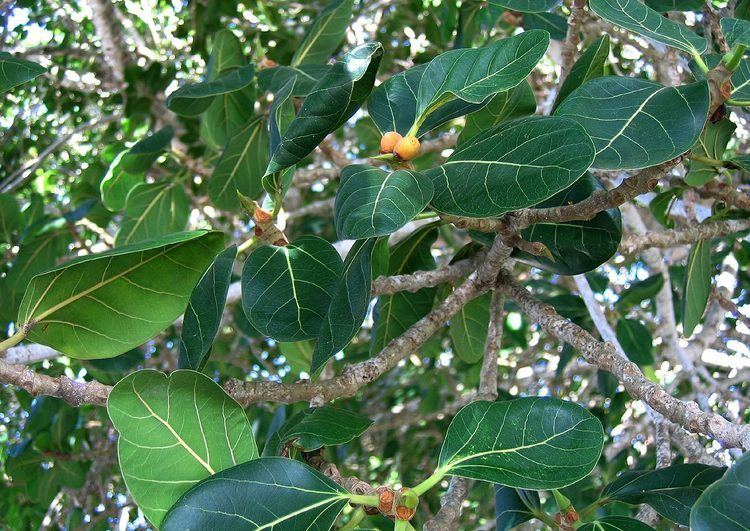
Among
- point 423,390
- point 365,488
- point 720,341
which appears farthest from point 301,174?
point 365,488

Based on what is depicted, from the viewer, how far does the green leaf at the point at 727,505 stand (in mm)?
611

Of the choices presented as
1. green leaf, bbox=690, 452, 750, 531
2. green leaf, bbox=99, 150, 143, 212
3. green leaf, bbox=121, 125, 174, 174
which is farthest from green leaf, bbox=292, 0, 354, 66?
green leaf, bbox=690, 452, 750, 531

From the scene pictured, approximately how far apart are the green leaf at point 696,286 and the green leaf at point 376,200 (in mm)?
648

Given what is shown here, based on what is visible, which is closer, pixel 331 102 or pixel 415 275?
pixel 331 102

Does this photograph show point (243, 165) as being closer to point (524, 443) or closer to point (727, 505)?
point (524, 443)

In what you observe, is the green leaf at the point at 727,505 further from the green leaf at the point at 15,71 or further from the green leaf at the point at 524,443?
the green leaf at the point at 15,71

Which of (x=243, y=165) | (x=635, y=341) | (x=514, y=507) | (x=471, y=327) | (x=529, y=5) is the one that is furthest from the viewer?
(x=635, y=341)

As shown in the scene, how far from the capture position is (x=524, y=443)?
2.79 feet

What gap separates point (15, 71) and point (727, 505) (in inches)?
39.3

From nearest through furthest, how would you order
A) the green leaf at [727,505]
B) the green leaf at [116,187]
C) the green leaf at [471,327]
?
the green leaf at [727,505] → the green leaf at [471,327] → the green leaf at [116,187]

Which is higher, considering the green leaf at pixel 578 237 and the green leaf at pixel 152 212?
the green leaf at pixel 578 237

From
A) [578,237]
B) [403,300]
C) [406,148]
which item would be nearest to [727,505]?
[406,148]

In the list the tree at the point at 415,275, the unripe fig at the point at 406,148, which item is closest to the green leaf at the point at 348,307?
the tree at the point at 415,275

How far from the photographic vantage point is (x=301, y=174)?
2.43 m
